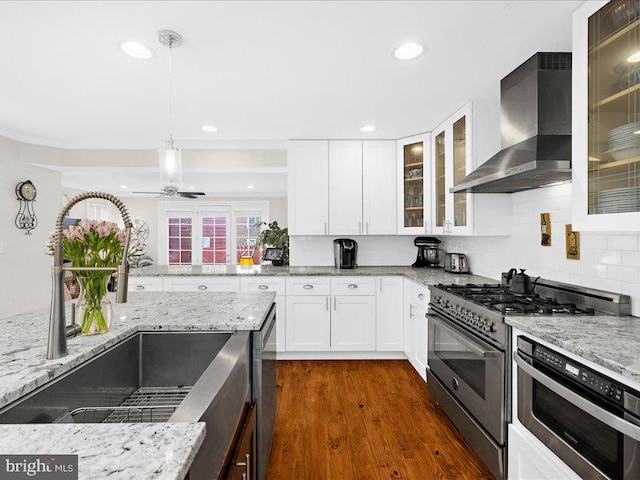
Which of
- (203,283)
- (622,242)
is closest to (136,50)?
(203,283)

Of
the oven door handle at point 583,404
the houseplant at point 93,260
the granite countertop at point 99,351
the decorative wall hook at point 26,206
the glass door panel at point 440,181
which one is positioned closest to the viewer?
the granite countertop at point 99,351

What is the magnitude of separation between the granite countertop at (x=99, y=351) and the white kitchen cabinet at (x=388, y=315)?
172 cm

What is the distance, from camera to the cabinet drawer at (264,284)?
3420 millimetres

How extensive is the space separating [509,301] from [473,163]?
1.20 m

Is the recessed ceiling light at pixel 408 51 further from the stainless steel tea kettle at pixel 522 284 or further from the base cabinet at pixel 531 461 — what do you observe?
the base cabinet at pixel 531 461

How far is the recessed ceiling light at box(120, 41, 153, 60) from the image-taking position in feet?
6.25

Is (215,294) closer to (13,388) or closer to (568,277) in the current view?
(13,388)

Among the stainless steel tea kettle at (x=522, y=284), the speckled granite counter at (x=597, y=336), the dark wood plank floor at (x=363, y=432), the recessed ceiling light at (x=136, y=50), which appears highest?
the recessed ceiling light at (x=136, y=50)

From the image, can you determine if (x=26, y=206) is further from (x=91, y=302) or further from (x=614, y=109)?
(x=614, y=109)

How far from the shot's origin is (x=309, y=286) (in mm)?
3422

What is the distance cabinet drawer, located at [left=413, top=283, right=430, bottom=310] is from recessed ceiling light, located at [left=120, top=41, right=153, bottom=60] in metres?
2.50

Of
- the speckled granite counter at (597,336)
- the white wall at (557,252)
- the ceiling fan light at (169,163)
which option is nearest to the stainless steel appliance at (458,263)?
the white wall at (557,252)

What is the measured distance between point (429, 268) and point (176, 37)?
309cm

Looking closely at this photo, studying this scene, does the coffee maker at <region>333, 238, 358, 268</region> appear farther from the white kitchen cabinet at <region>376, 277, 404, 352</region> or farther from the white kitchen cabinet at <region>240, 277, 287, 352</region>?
the white kitchen cabinet at <region>240, 277, 287, 352</region>
